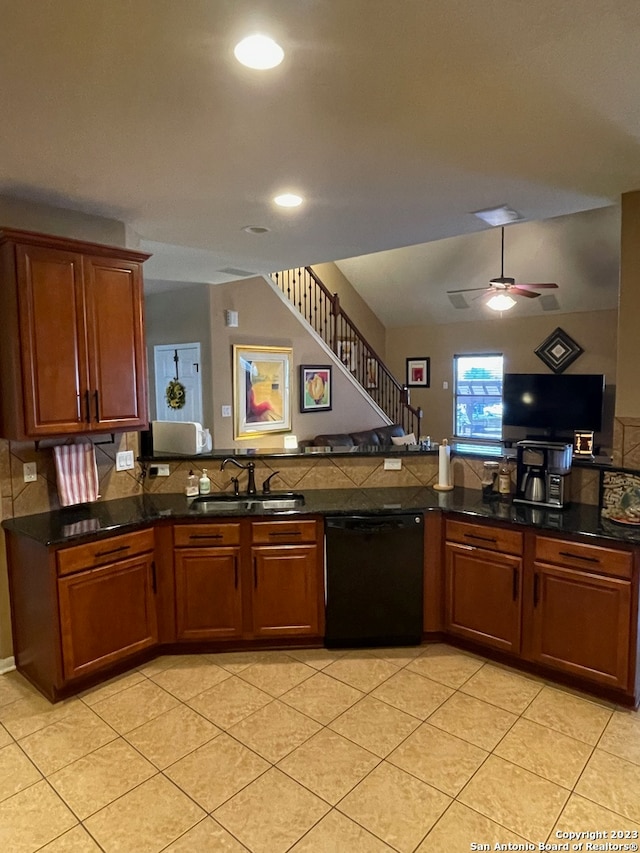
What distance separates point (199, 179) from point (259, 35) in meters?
1.23

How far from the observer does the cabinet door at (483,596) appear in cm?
306

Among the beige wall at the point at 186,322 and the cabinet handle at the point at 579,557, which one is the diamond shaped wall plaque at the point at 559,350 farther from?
the cabinet handle at the point at 579,557

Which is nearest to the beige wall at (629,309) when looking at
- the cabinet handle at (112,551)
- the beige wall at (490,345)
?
the cabinet handle at (112,551)

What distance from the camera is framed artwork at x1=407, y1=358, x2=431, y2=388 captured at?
32.2ft

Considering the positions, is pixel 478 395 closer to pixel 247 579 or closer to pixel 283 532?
pixel 283 532

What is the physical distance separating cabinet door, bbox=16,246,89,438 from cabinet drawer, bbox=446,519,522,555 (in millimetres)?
2242

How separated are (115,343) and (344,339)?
548cm

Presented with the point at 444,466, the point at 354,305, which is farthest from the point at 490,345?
the point at 444,466

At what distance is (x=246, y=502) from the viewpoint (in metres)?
3.54

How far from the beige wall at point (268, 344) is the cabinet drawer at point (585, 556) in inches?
155

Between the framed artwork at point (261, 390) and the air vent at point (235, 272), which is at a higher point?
the air vent at point (235, 272)

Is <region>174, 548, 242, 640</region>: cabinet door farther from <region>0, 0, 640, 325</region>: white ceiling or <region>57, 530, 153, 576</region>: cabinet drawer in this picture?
<region>0, 0, 640, 325</region>: white ceiling

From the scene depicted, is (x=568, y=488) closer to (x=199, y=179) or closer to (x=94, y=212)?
(x=199, y=179)

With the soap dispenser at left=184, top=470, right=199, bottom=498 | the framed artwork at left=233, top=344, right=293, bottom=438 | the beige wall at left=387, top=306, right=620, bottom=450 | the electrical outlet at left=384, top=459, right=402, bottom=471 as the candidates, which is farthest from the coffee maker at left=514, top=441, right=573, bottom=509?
the beige wall at left=387, top=306, right=620, bottom=450
